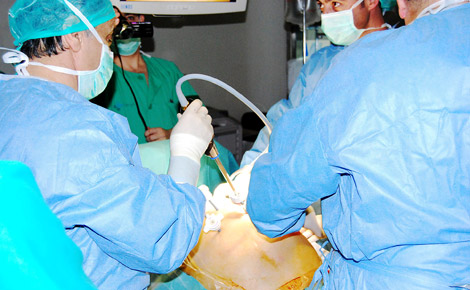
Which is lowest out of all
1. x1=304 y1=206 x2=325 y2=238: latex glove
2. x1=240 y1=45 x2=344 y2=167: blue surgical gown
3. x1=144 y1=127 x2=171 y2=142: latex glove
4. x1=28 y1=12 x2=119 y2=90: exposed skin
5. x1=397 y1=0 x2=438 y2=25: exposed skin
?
x1=304 y1=206 x2=325 y2=238: latex glove

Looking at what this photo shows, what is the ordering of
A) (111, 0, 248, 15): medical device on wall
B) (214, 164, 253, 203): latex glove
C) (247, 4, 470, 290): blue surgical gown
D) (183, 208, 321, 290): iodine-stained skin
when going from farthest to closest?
(111, 0, 248, 15): medical device on wall < (214, 164, 253, 203): latex glove < (183, 208, 321, 290): iodine-stained skin < (247, 4, 470, 290): blue surgical gown

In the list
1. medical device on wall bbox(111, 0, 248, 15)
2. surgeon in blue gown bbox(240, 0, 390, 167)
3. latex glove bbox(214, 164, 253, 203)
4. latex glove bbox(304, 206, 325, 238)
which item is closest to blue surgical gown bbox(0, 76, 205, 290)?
latex glove bbox(214, 164, 253, 203)

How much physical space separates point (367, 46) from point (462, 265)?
0.49m

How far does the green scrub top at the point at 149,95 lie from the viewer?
2.34 m

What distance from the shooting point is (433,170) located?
2.79 feet

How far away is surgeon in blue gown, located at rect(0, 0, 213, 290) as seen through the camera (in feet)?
2.98

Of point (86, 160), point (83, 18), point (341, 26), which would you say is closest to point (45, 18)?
point (83, 18)

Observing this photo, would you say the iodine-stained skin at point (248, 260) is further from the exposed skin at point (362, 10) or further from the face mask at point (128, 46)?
the face mask at point (128, 46)

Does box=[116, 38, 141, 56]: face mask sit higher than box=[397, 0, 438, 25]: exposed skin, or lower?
lower

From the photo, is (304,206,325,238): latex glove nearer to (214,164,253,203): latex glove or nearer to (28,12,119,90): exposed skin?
(214,164,253,203): latex glove

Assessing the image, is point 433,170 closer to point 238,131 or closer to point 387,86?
point 387,86

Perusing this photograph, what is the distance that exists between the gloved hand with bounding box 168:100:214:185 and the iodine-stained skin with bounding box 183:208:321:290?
0.32m

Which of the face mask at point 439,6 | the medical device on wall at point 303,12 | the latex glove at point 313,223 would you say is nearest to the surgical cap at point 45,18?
the face mask at point 439,6

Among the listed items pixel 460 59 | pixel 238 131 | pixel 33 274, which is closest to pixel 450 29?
pixel 460 59
